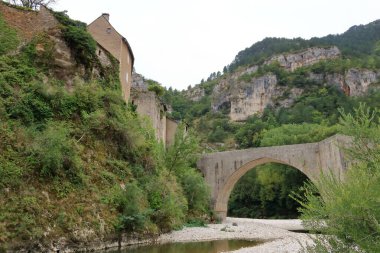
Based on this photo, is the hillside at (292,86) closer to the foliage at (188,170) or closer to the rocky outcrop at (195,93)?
the rocky outcrop at (195,93)

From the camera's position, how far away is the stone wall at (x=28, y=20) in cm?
1853

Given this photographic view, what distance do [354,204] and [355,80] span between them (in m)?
83.0

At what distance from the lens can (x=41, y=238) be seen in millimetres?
10469

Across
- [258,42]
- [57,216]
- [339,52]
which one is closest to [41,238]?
[57,216]

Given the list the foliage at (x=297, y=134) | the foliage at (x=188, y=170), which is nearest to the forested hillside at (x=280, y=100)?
the foliage at (x=297, y=134)

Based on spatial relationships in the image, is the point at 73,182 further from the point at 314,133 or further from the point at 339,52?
the point at 339,52

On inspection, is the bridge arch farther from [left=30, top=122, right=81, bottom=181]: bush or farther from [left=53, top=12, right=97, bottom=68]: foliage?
[left=30, top=122, right=81, bottom=181]: bush

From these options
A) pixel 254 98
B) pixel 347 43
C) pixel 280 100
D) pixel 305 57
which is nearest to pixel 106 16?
pixel 280 100

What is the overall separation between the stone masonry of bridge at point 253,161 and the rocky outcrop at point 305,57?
69.1 m

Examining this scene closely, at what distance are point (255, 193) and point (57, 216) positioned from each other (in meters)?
39.2

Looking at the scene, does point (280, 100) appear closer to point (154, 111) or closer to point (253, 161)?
point (253, 161)

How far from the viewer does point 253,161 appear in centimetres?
2905

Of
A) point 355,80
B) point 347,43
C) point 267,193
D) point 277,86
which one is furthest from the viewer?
point 347,43

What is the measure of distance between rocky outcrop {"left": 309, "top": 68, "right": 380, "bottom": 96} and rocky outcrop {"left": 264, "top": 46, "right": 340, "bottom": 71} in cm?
1019
